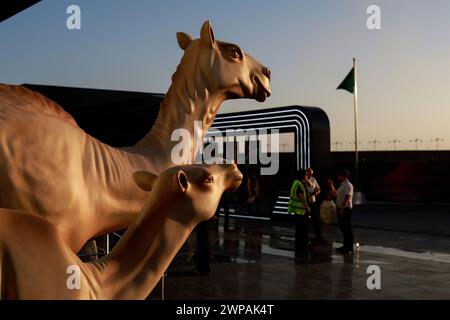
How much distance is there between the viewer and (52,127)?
3504mm

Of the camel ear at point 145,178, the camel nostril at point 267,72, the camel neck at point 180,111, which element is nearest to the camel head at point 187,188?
the camel ear at point 145,178

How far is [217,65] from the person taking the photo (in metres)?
4.61

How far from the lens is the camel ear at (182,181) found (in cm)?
257

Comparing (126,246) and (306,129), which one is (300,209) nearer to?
(306,129)

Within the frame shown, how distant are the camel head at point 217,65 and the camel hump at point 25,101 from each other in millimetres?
1233

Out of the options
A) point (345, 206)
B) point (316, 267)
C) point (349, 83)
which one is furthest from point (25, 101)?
point (349, 83)

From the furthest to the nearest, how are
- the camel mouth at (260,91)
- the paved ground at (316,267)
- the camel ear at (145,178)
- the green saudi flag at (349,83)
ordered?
the green saudi flag at (349,83)
the paved ground at (316,267)
the camel mouth at (260,91)
the camel ear at (145,178)

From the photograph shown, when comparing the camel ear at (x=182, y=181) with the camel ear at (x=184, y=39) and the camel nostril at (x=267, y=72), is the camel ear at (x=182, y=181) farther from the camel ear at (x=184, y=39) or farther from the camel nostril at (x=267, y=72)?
the camel nostril at (x=267, y=72)

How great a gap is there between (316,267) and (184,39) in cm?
607

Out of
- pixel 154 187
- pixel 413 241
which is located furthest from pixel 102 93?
pixel 154 187

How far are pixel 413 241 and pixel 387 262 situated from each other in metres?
3.39

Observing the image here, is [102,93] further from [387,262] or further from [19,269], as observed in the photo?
[19,269]

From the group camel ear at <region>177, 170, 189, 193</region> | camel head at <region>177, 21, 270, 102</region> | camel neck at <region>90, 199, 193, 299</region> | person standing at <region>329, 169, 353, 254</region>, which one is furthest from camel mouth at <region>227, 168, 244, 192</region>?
person standing at <region>329, 169, 353, 254</region>

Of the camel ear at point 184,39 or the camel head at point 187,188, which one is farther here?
the camel ear at point 184,39
